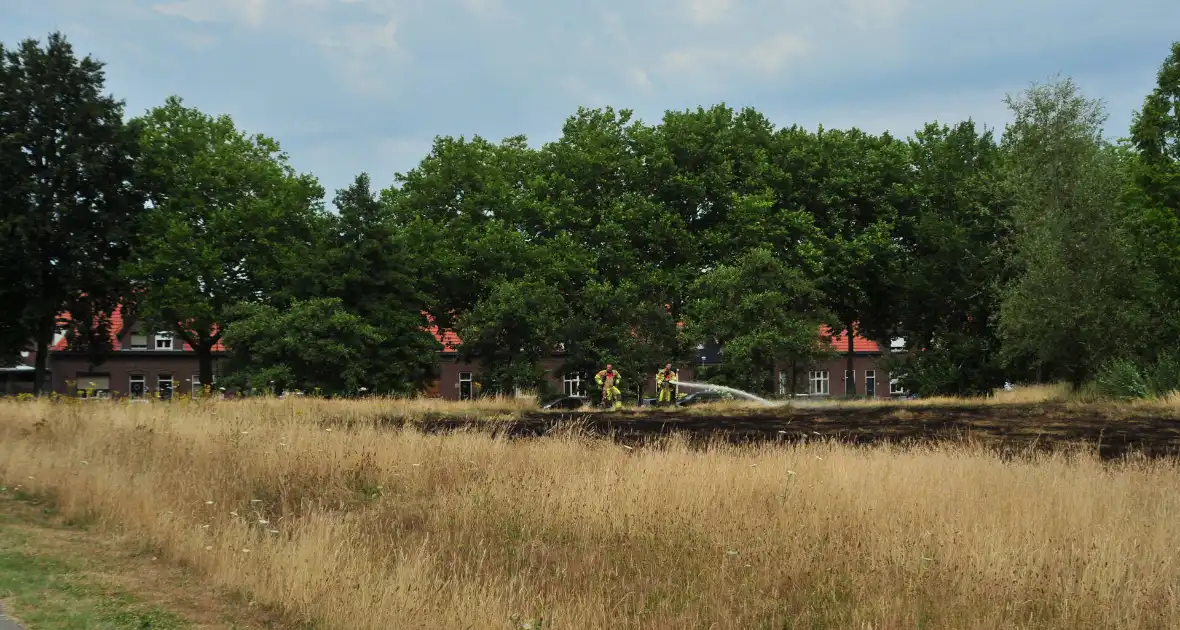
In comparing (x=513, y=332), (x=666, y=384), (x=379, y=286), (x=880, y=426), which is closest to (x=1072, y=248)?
(x=666, y=384)

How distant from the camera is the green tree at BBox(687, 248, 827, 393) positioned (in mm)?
41375

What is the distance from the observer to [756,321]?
42344mm

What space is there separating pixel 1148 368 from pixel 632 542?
3019cm

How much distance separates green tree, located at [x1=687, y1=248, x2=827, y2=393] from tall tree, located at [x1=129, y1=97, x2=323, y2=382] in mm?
20085

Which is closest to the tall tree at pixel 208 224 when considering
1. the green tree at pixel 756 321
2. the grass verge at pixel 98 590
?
the green tree at pixel 756 321

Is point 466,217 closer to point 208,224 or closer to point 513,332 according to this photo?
point 513,332

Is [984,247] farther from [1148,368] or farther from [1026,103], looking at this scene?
[1148,368]

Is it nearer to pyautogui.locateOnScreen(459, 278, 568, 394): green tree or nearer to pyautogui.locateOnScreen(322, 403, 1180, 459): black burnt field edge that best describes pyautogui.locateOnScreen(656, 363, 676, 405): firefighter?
pyautogui.locateOnScreen(322, 403, 1180, 459): black burnt field edge

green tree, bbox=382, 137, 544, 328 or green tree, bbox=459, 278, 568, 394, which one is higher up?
green tree, bbox=382, 137, 544, 328

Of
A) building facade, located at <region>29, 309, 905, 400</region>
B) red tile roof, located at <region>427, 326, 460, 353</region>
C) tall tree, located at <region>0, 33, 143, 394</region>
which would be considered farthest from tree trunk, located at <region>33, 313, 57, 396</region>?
red tile roof, located at <region>427, 326, 460, 353</region>

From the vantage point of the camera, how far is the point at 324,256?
4906 centimetres

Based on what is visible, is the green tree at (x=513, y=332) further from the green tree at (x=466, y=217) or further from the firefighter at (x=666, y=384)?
the firefighter at (x=666, y=384)

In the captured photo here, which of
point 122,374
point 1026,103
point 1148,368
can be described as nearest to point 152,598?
point 1148,368

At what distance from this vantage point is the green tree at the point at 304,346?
45312 mm
